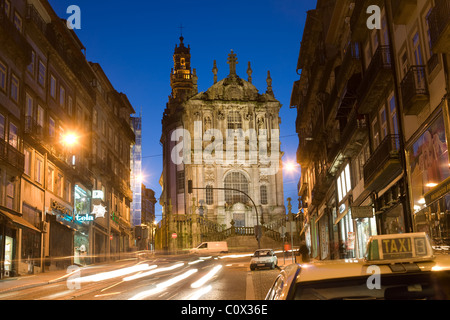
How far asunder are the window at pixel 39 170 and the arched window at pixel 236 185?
3843cm

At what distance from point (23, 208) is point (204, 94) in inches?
1803

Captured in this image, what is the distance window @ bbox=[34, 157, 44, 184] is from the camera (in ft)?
115

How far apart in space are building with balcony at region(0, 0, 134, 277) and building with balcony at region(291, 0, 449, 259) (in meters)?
17.4

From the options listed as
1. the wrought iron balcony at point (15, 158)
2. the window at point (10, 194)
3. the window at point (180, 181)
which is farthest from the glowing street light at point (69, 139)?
the window at point (180, 181)

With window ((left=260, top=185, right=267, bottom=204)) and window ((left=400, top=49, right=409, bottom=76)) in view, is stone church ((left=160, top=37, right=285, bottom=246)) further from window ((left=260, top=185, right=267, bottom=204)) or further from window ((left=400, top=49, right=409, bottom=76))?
window ((left=400, top=49, right=409, bottom=76))

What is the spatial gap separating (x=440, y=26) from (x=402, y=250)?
510 inches

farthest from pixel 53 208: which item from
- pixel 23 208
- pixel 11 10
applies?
pixel 11 10

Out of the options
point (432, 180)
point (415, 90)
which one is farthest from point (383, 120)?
point (432, 180)

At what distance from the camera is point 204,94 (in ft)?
250

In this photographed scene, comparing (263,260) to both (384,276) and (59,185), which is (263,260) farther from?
(384,276)

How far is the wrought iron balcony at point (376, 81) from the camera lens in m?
22.0

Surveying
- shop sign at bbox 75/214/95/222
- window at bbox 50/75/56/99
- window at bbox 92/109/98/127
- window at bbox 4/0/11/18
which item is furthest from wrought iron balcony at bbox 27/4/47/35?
window at bbox 92/109/98/127

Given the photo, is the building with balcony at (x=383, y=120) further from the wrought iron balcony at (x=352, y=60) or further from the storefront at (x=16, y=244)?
the storefront at (x=16, y=244)

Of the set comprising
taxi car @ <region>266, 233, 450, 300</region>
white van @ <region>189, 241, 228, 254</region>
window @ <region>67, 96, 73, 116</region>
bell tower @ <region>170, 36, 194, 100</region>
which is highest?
bell tower @ <region>170, 36, 194, 100</region>
